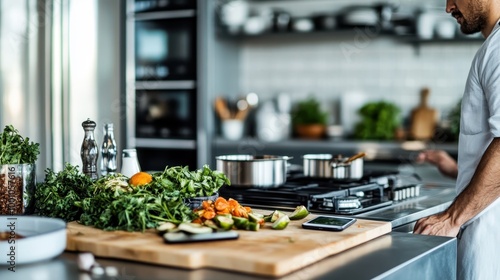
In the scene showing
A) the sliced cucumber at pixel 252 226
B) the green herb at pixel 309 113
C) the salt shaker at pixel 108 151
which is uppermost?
the green herb at pixel 309 113

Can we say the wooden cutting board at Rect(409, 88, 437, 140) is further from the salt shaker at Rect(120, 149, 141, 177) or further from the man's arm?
the salt shaker at Rect(120, 149, 141, 177)

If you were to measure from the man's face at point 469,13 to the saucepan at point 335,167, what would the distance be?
Answer: 61 centimetres

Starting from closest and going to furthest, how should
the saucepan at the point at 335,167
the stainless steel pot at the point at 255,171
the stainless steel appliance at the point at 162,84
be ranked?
the stainless steel pot at the point at 255,171 → the saucepan at the point at 335,167 → the stainless steel appliance at the point at 162,84

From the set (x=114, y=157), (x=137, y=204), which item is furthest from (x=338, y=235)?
(x=114, y=157)

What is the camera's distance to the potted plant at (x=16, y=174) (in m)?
1.96

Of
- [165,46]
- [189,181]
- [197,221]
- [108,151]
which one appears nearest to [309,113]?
[165,46]

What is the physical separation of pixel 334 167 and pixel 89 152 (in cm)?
95

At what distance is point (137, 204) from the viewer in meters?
1.79

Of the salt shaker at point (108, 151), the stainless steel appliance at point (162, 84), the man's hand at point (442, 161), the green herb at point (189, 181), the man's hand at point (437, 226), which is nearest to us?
the green herb at point (189, 181)

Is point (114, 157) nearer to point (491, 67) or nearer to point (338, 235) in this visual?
point (338, 235)

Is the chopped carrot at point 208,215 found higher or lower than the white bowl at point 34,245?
higher

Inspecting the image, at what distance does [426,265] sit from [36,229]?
94cm

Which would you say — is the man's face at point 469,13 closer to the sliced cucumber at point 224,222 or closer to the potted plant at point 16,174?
the sliced cucumber at point 224,222

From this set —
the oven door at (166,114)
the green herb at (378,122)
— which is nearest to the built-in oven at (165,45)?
the oven door at (166,114)
